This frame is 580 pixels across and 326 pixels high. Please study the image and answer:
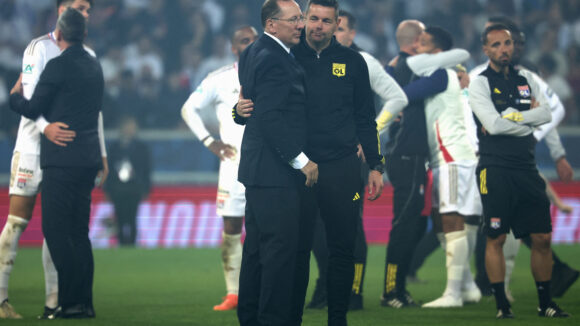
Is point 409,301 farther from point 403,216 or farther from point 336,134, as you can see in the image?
point 336,134

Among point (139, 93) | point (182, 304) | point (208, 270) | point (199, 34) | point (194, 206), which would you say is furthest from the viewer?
point (199, 34)

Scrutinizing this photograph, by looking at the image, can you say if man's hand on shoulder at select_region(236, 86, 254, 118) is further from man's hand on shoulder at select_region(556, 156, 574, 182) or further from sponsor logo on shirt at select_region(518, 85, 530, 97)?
man's hand on shoulder at select_region(556, 156, 574, 182)

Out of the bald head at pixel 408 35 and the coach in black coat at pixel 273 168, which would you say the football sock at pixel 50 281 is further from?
the bald head at pixel 408 35

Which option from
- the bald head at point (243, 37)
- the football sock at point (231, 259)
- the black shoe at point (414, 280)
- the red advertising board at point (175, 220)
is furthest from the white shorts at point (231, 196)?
the red advertising board at point (175, 220)

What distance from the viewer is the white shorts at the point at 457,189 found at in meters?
7.61

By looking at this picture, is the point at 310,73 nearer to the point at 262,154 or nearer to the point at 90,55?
the point at 262,154

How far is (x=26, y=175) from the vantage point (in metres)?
6.80

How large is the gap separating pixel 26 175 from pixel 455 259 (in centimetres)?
363

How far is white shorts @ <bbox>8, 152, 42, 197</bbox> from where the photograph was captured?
680 cm

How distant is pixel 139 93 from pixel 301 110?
11271 millimetres

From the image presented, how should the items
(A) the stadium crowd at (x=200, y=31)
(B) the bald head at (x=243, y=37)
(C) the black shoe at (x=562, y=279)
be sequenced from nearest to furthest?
(B) the bald head at (x=243, y=37) → (C) the black shoe at (x=562, y=279) → (A) the stadium crowd at (x=200, y=31)

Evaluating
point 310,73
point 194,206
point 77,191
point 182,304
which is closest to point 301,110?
point 310,73

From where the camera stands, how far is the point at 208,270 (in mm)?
10688

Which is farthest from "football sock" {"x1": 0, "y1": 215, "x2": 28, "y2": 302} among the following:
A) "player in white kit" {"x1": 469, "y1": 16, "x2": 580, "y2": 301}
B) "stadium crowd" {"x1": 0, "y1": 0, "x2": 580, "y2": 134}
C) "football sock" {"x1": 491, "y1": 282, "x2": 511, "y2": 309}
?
"stadium crowd" {"x1": 0, "y1": 0, "x2": 580, "y2": 134}
